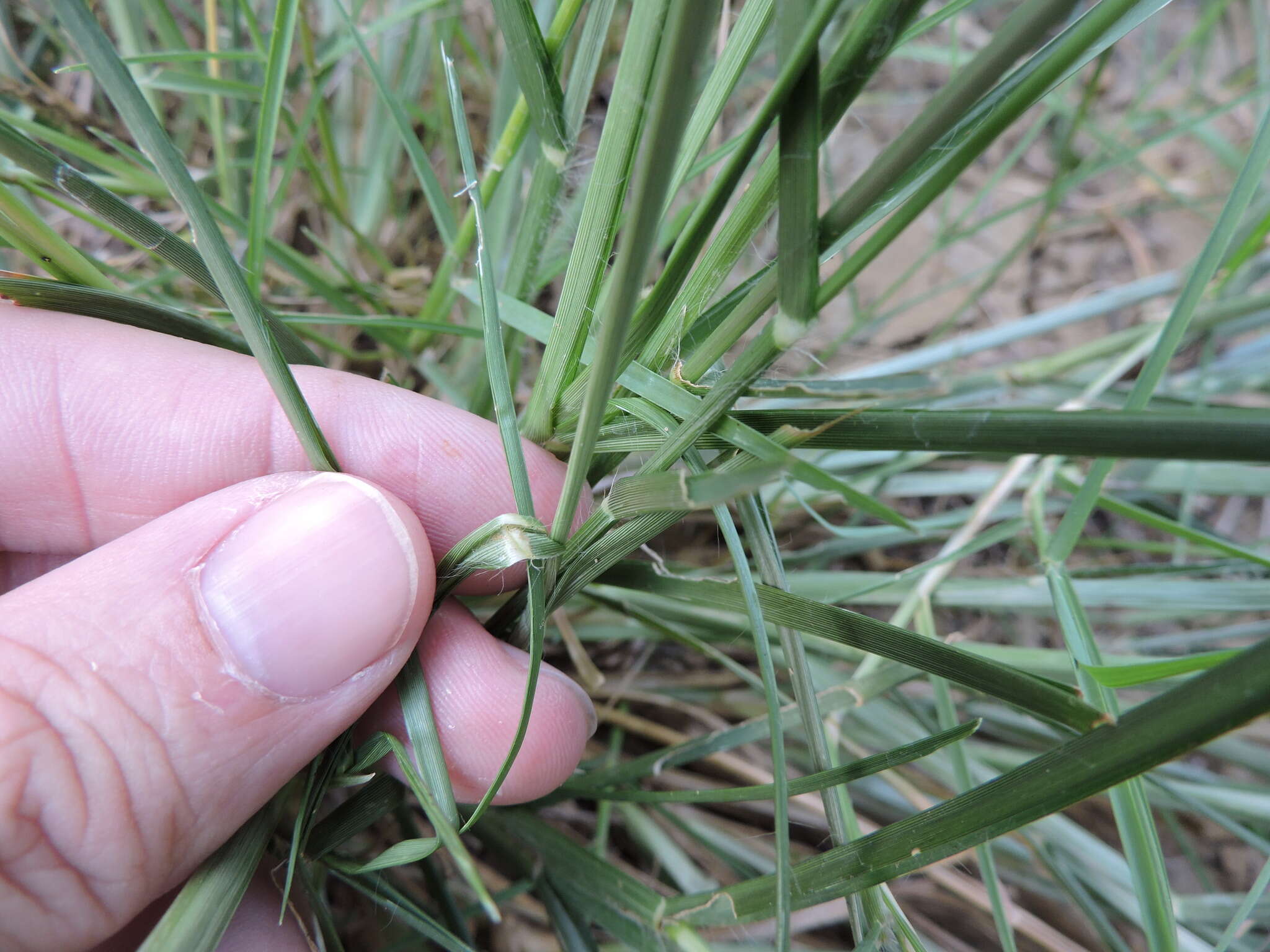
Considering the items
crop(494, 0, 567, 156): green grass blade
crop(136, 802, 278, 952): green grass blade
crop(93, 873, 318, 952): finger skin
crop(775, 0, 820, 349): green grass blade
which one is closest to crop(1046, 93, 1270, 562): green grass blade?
crop(775, 0, 820, 349): green grass blade

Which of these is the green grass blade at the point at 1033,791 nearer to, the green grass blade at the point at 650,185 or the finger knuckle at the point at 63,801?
the green grass blade at the point at 650,185

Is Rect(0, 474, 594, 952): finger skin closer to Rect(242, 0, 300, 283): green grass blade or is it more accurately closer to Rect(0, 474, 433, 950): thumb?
Rect(0, 474, 433, 950): thumb

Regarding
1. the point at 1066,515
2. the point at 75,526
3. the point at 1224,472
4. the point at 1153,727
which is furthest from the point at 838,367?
the point at 75,526

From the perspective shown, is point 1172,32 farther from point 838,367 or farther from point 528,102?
point 528,102

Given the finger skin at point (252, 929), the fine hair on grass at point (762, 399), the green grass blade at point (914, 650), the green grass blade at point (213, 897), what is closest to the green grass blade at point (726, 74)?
the fine hair on grass at point (762, 399)

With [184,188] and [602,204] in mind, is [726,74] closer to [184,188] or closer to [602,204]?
[602,204]

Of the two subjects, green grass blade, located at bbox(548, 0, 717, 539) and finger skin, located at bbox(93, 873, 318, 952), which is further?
finger skin, located at bbox(93, 873, 318, 952)

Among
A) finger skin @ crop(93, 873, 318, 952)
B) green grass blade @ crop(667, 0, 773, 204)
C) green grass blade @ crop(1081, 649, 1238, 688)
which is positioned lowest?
finger skin @ crop(93, 873, 318, 952)
